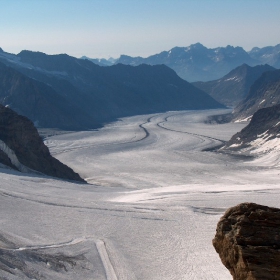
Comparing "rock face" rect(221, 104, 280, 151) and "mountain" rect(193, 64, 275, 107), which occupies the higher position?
"mountain" rect(193, 64, 275, 107)

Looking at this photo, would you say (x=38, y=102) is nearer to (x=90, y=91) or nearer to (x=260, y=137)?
(x=90, y=91)

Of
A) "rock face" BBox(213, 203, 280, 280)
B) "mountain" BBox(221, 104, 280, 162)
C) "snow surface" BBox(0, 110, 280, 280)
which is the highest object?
"rock face" BBox(213, 203, 280, 280)

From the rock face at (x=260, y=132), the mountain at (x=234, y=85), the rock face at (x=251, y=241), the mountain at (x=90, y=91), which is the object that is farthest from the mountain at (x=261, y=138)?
the mountain at (x=234, y=85)

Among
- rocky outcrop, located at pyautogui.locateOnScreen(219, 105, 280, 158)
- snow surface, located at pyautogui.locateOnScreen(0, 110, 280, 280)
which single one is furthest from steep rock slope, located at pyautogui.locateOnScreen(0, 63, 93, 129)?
snow surface, located at pyautogui.locateOnScreen(0, 110, 280, 280)

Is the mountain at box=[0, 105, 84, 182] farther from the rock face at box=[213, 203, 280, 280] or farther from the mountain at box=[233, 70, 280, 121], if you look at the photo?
the mountain at box=[233, 70, 280, 121]

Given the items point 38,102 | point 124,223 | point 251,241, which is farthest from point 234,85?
point 251,241

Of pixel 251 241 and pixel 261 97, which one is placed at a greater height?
pixel 251 241

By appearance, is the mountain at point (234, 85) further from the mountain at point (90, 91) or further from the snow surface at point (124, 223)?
the snow surface at point (124, 223)
